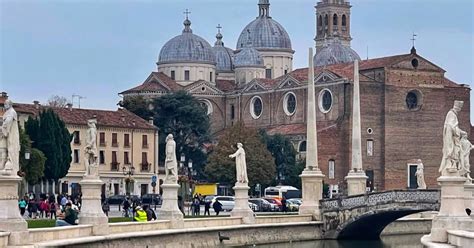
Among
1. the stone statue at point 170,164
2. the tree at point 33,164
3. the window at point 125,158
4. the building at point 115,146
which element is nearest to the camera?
the stone statue at point 170,164

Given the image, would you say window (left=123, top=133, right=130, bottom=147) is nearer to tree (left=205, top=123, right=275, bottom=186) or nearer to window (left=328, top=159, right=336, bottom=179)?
tree (left=205, top=123, right=275, bottom=186)

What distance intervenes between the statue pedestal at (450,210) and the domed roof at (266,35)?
121 metres

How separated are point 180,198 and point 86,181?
73.6 feet

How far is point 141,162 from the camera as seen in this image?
10731 cm

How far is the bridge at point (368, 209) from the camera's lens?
57.6m

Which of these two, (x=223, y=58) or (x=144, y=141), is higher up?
(x=223, y=58)

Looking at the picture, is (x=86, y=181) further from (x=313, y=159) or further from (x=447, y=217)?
(x=313, y=159)

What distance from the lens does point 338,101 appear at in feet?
400

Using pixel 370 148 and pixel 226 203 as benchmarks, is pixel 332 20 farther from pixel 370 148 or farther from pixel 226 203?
pixel 226 203

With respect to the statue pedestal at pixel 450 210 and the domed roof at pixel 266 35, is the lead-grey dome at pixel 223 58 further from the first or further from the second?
the statue pedestal at pixel 450 210

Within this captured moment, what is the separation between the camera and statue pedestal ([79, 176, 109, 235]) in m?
41.3

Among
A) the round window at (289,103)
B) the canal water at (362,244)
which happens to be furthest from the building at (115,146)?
the canal water at (362,244)

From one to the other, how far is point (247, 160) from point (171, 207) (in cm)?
5748

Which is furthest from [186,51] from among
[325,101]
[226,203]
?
[226,203]
